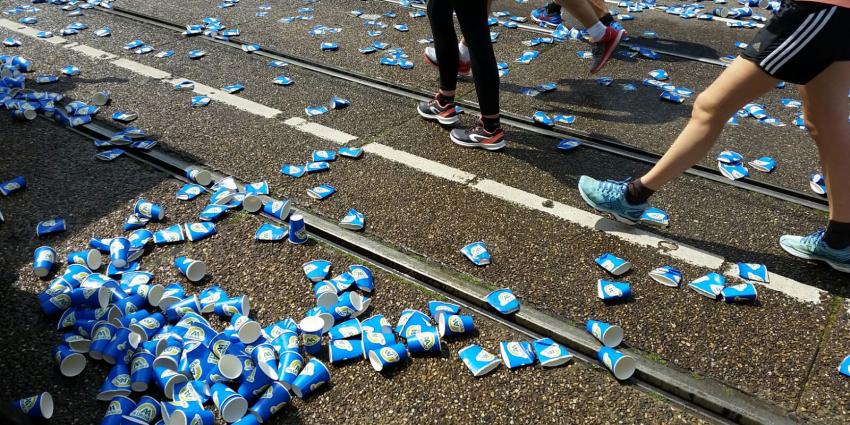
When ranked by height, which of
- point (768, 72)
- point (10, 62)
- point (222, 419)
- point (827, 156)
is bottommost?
point (10, 62)

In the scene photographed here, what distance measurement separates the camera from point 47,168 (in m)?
4.31

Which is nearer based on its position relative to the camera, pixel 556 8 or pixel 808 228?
pixel 808 228

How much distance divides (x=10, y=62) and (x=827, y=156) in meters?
6.84

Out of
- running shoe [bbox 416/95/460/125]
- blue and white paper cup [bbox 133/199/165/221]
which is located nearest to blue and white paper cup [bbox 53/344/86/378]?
blue and white paper cup [bbox 133/199/165/221]

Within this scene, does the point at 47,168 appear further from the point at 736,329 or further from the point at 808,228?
the point at 808,228

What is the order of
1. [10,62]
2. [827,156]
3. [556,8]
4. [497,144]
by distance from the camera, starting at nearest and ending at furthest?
[827,156] → [497,144] → [10,62] → [556,8]

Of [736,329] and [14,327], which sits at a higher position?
[736,329]

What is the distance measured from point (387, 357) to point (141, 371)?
1004 mm

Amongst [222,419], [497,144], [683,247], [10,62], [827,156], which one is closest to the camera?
[222,419]

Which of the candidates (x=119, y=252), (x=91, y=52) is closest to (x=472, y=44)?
(x=119, y=252)

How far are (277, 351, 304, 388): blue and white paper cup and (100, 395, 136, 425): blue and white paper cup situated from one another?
57cm

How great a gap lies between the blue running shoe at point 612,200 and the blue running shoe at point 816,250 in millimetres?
751

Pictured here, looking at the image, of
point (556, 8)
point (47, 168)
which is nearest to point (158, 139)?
point (47, 168)

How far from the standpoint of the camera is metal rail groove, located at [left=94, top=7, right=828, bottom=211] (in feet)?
12.9
